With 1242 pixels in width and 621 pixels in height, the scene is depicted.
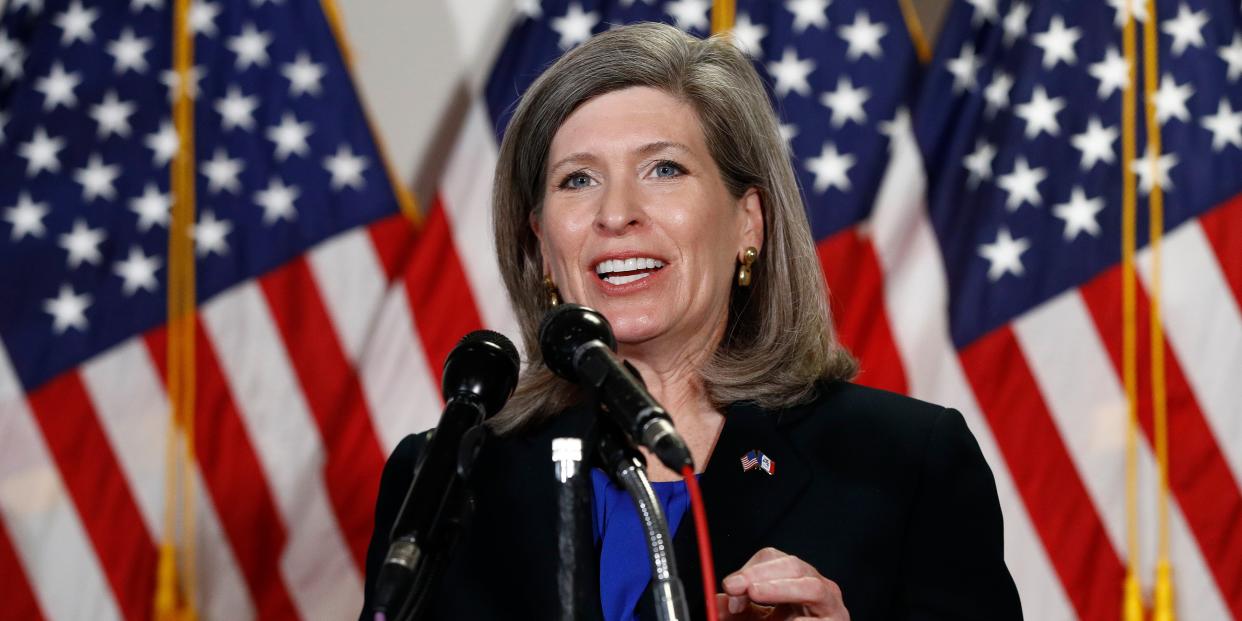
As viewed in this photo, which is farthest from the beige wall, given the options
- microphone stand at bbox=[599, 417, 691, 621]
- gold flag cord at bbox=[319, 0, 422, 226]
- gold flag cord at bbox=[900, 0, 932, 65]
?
microphone stand at bbox=[599, 417, 691, 621]

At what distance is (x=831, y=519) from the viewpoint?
5.12 ft

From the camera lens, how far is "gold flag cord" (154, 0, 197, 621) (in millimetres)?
3287

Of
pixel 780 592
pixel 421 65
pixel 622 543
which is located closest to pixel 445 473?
pixel 780 592

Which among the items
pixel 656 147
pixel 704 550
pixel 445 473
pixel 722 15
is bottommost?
pixel 704 550

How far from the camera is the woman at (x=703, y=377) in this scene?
155cm

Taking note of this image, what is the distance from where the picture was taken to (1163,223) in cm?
318

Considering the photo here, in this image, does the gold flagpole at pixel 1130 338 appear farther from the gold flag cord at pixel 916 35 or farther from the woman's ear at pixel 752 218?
the woman's ear at pixel 752 218

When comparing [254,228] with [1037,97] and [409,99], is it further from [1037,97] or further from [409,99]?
[1037,97]

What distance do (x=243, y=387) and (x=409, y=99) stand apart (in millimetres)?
863

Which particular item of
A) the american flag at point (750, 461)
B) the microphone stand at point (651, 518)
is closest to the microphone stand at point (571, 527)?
the microphone stand at point (651, 518)

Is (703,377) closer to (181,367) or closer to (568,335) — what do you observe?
(568,335)

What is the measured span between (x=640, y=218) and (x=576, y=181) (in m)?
0.13

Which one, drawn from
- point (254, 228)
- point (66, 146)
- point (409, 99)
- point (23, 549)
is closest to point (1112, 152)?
point (409, 99)

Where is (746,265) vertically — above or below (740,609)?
above
